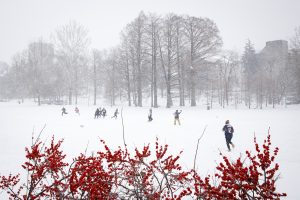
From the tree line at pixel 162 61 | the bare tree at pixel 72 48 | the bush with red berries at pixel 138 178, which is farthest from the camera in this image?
the bare tree at pixel 72 48

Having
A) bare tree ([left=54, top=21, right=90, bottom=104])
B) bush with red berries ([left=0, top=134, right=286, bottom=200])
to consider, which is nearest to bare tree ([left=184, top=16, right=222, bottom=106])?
bare tree ([left=54, top=21, right=90, bottom=104])

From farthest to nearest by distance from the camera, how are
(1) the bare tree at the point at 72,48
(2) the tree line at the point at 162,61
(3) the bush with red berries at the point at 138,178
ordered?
(1) the bare tree at the point at 72,48
(2) the tree line at the point at 162,61
(3) the bush with red berries at the point at 138,178

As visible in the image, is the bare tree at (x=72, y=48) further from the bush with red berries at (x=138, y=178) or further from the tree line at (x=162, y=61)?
the bush with red berries at (x=138, y=178)

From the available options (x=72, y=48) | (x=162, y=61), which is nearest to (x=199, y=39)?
(x=162, y=61)

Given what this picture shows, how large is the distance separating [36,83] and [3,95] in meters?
38.9

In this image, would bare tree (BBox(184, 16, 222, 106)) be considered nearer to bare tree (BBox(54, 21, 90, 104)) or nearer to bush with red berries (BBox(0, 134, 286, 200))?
bare tree (BBox(54, 21, 90, 104))

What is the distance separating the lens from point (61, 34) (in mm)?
42812

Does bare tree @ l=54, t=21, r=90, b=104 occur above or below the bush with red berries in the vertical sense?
above

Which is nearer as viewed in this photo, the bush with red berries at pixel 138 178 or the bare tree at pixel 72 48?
the bush with red berries at pixel 138 178

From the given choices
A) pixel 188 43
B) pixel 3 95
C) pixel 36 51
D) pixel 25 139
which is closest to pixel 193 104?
pixel 188 43

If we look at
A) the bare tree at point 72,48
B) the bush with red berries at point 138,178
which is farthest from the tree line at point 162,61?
the bush with red berries at point 138,178

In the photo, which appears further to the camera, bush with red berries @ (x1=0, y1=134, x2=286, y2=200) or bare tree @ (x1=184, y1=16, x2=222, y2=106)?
bare tree @ (x1=184, y1=16, x2=222, y2=106)

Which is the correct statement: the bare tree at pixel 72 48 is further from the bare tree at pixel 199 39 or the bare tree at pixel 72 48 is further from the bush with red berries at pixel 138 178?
the bush with red berries at pixel 138 178

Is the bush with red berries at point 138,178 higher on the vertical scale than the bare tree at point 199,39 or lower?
lower
